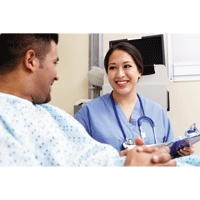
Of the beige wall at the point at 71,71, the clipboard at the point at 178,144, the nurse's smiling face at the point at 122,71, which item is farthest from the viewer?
the nurse's smiling face at the point at 122,71

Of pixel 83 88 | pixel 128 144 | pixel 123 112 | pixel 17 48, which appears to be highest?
pixel 17 48

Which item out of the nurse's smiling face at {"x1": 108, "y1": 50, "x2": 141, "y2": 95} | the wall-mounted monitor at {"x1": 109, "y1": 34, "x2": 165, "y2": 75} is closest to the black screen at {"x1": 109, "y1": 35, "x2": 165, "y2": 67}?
the wall-mounted monitor at {"x1": 109, "y1": 34, "x2": 165, "y2": 75}

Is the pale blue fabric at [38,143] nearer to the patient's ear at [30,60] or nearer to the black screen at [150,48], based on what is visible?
the patient's ear at [30,60]

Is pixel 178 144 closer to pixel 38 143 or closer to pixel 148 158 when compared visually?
pixel 148 158

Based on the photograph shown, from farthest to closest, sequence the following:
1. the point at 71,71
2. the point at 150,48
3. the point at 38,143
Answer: the point at 150,48
the point at 71,71
the point at 38,143

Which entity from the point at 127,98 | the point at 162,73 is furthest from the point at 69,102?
the point at 162,73

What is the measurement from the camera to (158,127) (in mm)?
828

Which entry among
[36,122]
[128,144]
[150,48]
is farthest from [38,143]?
[150,48]

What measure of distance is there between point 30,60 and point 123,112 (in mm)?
495

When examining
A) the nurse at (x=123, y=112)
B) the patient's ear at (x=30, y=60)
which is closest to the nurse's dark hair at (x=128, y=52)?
the nurse at (x=123, y=112)

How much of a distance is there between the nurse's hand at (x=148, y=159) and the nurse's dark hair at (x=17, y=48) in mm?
342

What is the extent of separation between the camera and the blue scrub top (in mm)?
770

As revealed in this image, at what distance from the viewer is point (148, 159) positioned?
44cm

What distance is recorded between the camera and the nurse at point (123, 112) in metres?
0.78
